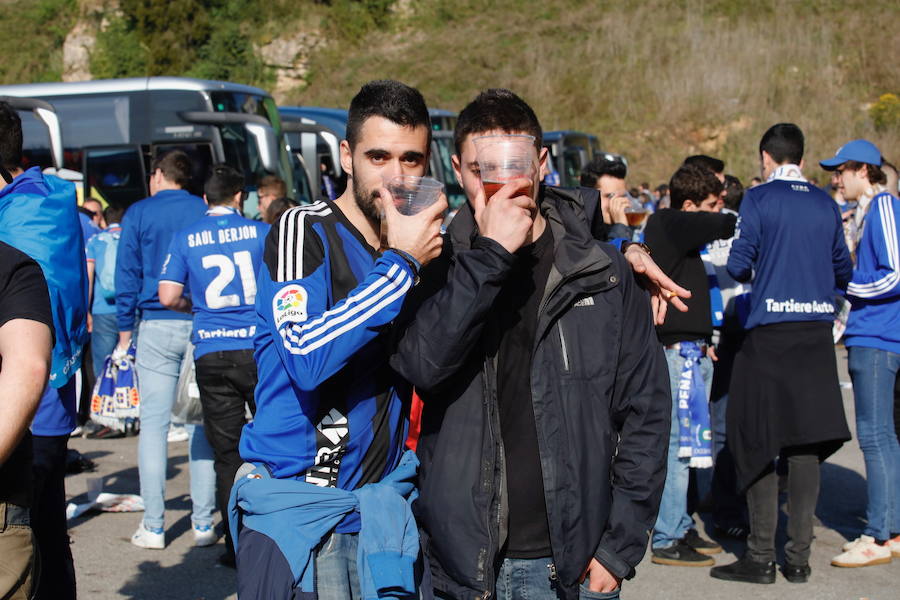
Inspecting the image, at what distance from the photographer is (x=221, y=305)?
5645 millimetres

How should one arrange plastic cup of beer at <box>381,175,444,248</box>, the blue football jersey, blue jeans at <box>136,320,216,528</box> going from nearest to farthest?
plastic cup of beer at <box>381,175,444,248</box>
the blue football jersey
blue jeans at <box>136,320,216,528</box>

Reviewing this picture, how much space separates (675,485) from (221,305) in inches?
115

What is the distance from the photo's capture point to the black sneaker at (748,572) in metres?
5.55

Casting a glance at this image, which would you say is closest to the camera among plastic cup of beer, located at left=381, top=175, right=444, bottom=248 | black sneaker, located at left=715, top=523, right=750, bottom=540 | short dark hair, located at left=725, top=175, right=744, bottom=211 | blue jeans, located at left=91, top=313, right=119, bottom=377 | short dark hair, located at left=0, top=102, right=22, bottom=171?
plastic cup of beer, located at left=381, top=175, right=444, bottom=248

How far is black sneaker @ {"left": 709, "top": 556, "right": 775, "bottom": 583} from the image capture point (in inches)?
219

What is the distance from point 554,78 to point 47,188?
3593cm

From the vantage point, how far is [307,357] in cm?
241

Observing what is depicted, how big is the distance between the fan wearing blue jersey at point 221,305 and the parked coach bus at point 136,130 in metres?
10.0

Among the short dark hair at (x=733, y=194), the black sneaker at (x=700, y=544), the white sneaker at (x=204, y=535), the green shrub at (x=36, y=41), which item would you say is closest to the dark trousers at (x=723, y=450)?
the black sneaker at (x=700, y=544)

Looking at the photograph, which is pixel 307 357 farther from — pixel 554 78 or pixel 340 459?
pixel 554 78

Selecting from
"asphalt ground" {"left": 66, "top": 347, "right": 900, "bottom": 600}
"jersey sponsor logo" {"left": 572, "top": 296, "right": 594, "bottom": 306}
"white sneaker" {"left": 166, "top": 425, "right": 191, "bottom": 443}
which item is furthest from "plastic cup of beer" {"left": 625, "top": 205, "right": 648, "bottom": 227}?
"white sneaker" {"left": 166, "top": 425, "right": 191, "bottom": 443}

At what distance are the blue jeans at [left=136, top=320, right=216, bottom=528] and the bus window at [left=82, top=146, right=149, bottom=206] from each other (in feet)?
32.7

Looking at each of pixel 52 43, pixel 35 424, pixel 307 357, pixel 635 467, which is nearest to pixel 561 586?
pixel 635 467

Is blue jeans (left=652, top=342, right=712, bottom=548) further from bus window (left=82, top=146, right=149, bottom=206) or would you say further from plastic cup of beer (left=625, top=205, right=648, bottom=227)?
bus window (left=82, top=146, right=149, bottom=206)
